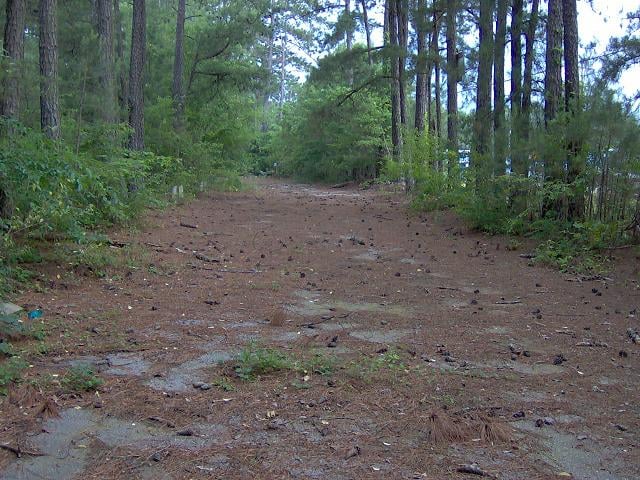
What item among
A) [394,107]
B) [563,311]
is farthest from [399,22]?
[563,311]

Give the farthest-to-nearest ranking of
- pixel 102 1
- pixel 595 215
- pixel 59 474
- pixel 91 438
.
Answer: pixel 102 1 → pixel 595 215 → pixel 91 438 → pixel 59 474

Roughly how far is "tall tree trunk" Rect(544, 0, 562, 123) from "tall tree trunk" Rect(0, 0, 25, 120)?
27.6 ft

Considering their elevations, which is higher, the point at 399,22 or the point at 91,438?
the point at 399,22

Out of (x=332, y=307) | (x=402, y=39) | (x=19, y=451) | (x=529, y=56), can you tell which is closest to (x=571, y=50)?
(x=529, y=56)

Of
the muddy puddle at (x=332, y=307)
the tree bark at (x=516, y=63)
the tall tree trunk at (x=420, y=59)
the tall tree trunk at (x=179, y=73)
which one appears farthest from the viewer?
the tall tree trunk at (x=179, y=73)

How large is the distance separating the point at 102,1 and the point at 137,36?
2.23 meters

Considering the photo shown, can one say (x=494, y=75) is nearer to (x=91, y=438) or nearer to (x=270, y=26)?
(x=270, y=26)

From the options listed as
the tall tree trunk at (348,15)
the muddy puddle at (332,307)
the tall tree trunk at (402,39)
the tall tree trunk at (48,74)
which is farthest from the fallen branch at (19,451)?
the tall tree trunk at (348,15)

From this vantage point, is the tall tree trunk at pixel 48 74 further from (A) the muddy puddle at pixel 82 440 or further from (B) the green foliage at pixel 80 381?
(A) the muddy puddle at pixel 82 440

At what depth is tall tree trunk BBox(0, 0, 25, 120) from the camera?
764 centimetres

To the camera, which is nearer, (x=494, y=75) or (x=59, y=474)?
(x=59, y=474)

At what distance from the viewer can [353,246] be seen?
11359mm

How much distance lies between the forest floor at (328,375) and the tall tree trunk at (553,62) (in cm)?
336

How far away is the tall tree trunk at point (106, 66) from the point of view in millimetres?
11578
